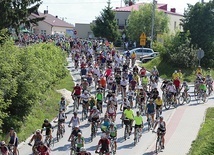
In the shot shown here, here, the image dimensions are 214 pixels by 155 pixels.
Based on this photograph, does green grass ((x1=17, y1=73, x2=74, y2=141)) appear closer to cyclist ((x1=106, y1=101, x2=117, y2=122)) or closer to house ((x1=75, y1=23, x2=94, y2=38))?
cyclist ((x1=106, y1=101, x2=117, y2=122))

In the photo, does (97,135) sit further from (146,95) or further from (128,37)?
(128,37)

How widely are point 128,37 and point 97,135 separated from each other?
58.2 metres

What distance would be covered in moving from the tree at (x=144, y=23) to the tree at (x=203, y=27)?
27.6 meters

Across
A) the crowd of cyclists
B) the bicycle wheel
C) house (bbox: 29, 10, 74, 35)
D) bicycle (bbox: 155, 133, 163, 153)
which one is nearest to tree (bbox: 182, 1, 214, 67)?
the crowd of cyclists

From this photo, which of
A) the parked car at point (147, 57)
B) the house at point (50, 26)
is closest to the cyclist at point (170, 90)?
the parked car at point (147, 57)

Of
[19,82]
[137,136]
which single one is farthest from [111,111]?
[19,82]

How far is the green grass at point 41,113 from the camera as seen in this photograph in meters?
24.7

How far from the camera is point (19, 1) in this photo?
4162 cm

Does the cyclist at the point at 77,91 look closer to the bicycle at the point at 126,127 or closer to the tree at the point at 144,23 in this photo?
the bicycle at the point at 126,127

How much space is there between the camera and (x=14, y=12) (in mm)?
40000

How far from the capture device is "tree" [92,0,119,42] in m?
76.2

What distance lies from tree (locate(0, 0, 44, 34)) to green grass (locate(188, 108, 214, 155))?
1713 cm

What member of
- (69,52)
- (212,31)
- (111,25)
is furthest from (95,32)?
(212,31)

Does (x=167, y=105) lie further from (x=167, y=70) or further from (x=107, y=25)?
(x=107, y=25)
